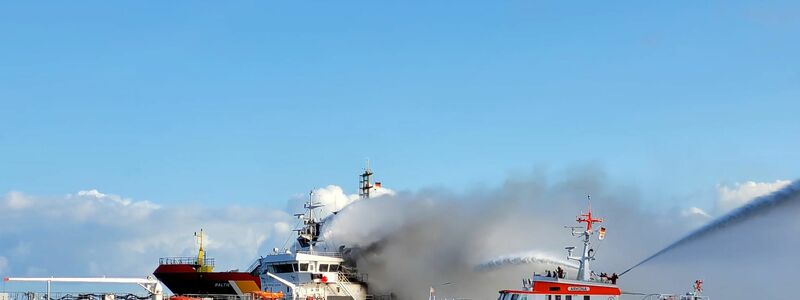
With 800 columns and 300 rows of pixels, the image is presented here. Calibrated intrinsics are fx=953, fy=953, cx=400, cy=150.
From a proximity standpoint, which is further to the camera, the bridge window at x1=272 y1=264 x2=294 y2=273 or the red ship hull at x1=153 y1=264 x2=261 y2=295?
the bridge window at x1=272 y1=264 x2=294 y2=273

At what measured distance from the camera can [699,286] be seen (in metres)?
55.5

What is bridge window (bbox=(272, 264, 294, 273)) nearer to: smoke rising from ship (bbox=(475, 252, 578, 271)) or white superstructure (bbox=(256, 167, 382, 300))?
white superstructure (bbox=(256, 167, 382, 300))

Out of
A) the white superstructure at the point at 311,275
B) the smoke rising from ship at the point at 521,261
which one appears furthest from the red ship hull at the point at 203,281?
the smoke rising from ship at the point at 521,261

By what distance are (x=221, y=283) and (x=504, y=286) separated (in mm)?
22814

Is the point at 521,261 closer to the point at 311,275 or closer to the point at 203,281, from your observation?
the point at 311,275

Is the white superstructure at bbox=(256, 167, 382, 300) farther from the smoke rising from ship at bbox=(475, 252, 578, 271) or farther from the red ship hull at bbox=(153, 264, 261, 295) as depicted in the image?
the smoke rising from ship at bbox=(475, 252, 578, 271)

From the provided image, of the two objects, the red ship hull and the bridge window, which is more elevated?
the bridge window

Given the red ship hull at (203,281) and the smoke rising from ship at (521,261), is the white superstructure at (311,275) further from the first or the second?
the smoke rising from ship at (521,261)

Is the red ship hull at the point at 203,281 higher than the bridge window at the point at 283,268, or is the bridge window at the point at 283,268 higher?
the bridge window at the point at 283,268

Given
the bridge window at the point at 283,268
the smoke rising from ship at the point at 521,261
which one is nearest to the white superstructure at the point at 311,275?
the bridge window at the point at 283,268

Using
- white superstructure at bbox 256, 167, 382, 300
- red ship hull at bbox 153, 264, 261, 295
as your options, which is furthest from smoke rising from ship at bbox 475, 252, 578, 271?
red ship hull at bbox 153, 264, 261, 295

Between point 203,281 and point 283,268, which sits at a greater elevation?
point 283,268

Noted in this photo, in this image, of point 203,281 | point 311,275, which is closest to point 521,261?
point 311,275

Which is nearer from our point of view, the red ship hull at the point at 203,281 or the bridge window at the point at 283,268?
the red ship hull at the point at 203,281
